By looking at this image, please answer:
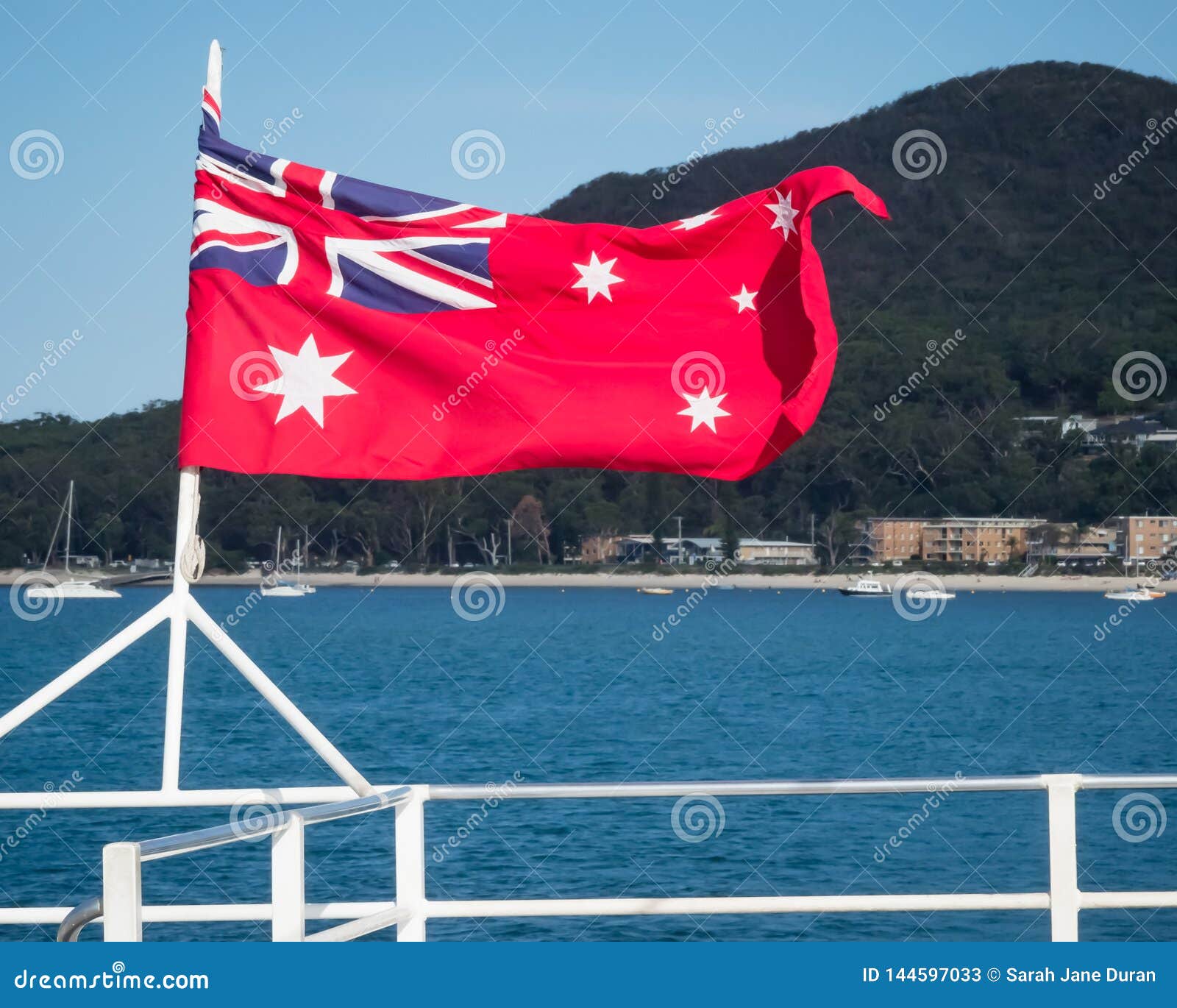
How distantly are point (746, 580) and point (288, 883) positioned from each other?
15957 cm

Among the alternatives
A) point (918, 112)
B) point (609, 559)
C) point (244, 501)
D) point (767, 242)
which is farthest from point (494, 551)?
point (767, 242)

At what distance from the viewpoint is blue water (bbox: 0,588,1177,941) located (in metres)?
22.0

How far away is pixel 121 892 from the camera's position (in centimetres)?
331

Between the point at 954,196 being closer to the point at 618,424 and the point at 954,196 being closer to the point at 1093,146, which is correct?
the point at 1093,146

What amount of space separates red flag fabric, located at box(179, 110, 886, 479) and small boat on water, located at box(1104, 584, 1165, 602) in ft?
495

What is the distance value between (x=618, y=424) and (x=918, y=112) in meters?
199

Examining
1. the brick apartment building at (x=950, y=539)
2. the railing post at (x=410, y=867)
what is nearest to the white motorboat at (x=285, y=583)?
the brick apartment building at (x=950, y=539)

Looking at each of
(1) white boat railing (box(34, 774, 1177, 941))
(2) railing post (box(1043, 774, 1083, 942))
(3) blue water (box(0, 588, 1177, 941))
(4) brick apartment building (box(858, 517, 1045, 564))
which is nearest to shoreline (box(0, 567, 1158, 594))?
(4) brick apartment building (box(858, 517, 1045, 564))

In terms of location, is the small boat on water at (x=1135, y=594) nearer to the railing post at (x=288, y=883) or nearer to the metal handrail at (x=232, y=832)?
the metal handrail at (x=232, y=832)

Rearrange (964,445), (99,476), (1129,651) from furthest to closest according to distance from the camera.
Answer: (964,445) → (1129,651) → (99,476)

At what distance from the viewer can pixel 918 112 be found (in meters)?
195

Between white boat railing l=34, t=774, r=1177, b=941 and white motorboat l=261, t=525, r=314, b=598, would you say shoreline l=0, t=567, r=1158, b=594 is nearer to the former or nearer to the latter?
white motorboat l=261, t=525, r=314, b=598

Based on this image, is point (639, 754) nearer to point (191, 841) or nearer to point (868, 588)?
point (191, 841)

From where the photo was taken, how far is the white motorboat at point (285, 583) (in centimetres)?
13845
